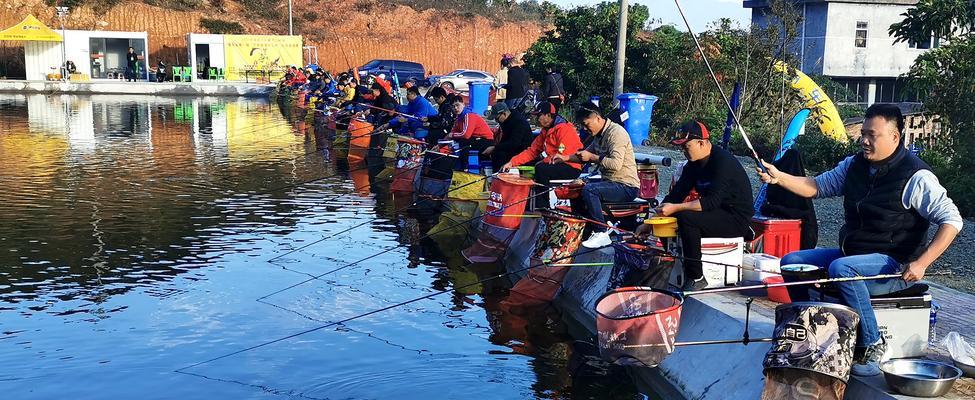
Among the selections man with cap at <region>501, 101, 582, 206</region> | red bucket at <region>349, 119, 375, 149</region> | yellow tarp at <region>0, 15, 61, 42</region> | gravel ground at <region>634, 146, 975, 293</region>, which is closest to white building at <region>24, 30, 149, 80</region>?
yellow tarp at <region>0, 15, 61, 42</region>

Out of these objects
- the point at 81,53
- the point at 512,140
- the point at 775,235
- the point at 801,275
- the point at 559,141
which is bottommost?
the point at 775,235

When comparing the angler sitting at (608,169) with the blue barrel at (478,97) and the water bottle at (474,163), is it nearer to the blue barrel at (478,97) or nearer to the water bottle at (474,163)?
the water bottle at (474,163)

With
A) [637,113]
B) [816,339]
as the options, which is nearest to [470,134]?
[637,113]

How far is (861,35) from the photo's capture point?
41562 millimetres

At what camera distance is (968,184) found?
507 inches

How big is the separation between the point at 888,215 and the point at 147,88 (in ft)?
163

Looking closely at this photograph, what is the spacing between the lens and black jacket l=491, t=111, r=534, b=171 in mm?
14859

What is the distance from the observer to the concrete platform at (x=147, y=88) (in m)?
51.3

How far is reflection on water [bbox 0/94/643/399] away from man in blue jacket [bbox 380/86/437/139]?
4.80 ft

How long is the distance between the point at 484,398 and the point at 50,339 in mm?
3858

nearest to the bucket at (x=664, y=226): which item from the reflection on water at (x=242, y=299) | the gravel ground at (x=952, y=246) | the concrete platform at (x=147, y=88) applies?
the reflection on water at (x=242, y=299)

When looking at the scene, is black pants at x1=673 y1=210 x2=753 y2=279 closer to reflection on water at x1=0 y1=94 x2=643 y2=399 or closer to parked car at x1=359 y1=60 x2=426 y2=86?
reflection on water at x1=0 y1=94 x2=643 y2=399

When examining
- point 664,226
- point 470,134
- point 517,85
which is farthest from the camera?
point 517,85

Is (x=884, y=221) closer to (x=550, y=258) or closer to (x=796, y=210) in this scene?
(x=796, y=210)
